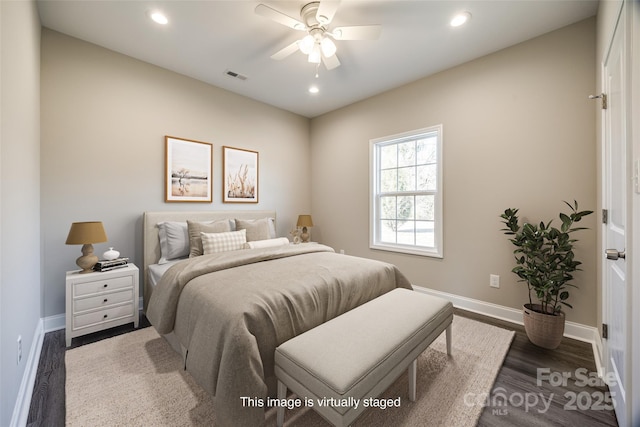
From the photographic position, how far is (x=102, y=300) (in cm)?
230

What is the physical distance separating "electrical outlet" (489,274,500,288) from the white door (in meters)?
0.92

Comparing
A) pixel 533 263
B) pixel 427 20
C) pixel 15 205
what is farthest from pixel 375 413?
pixel 427 20

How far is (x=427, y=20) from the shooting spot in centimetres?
226

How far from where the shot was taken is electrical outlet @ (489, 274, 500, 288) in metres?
2.71

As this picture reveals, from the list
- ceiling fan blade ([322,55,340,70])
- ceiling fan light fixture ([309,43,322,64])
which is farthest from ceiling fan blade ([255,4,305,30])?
ceiling fan blade ([322,55,340,70])

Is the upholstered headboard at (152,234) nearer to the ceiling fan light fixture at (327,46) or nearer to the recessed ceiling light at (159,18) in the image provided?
the recessed ceiling light at (159,18)

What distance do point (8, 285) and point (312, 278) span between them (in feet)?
5.31

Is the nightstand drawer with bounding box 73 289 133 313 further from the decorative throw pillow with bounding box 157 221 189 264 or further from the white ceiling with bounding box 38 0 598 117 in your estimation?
the white ceiling with bounding box 38 0 598 117

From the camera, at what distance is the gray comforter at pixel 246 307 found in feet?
4.11

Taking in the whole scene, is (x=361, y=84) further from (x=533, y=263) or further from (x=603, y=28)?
(x=533, y=263)

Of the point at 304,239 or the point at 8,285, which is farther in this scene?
the point at 304,239

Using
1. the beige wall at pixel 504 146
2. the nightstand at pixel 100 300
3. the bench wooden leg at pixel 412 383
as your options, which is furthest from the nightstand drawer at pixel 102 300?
the beige wall at pixel 504 146

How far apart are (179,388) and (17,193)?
1.54 m

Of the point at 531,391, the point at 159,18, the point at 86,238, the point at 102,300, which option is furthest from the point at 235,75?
the point at 531,391
